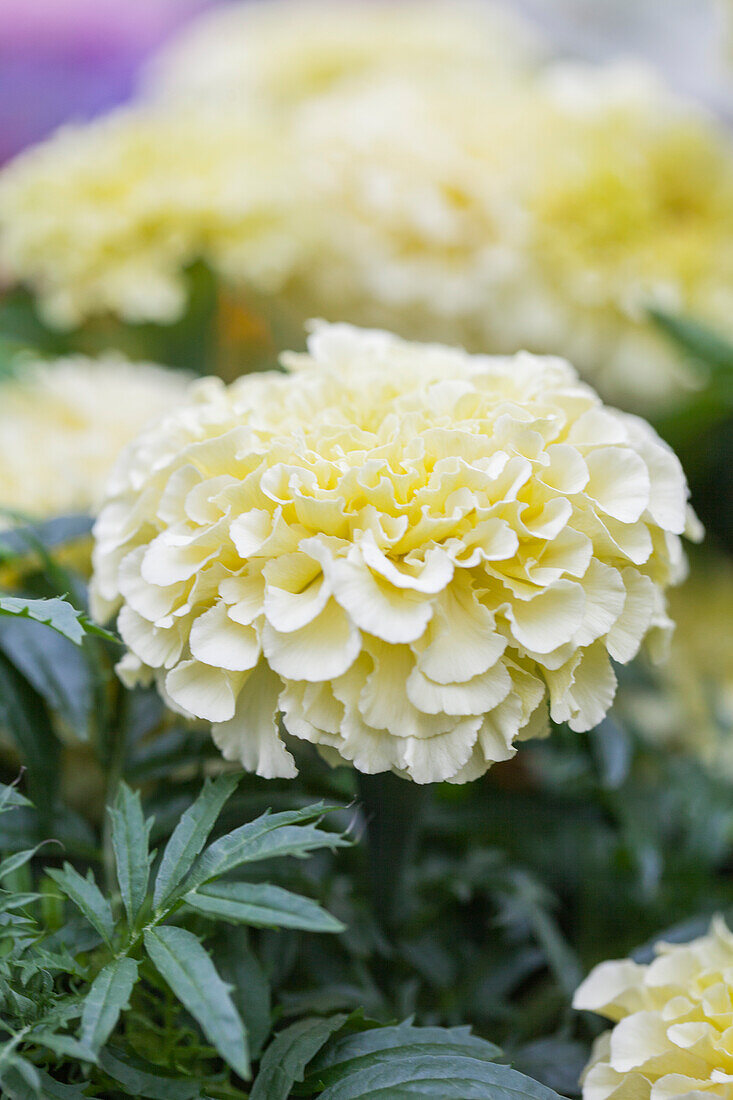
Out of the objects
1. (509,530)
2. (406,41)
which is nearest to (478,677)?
(509,530)

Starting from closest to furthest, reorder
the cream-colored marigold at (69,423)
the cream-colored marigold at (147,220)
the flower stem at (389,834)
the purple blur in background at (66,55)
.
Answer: the flower stem at (389,834), the cream-colored marigold at (69,423), the cream-colored marigold at (147,220), the purple blur in background at (66,55)

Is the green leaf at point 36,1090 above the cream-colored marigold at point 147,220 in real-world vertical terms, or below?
below

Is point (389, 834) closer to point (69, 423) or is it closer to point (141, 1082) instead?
point (141, 1082)

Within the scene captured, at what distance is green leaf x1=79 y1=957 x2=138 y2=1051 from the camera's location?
22cm

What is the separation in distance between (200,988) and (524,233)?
0.47 m

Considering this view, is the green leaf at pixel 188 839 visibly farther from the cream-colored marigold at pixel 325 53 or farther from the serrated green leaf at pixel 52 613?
the cream-colored marigold at pixel 325 53

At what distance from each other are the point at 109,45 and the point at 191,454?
135 cm

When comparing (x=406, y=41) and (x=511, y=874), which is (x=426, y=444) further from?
(x=406, y=41)

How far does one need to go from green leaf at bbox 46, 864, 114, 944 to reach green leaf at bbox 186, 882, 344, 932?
3 cm

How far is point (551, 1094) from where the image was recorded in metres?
0.25

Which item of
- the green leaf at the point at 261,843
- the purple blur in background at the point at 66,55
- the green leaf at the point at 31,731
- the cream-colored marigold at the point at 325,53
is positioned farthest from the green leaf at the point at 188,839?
the purple blur in background at the point at 66,55

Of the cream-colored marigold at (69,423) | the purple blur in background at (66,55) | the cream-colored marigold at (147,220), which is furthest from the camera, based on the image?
the purple blur in background at (66,55)

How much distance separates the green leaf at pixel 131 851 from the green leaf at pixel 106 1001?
15mm

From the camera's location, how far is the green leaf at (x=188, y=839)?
0.81 feet
